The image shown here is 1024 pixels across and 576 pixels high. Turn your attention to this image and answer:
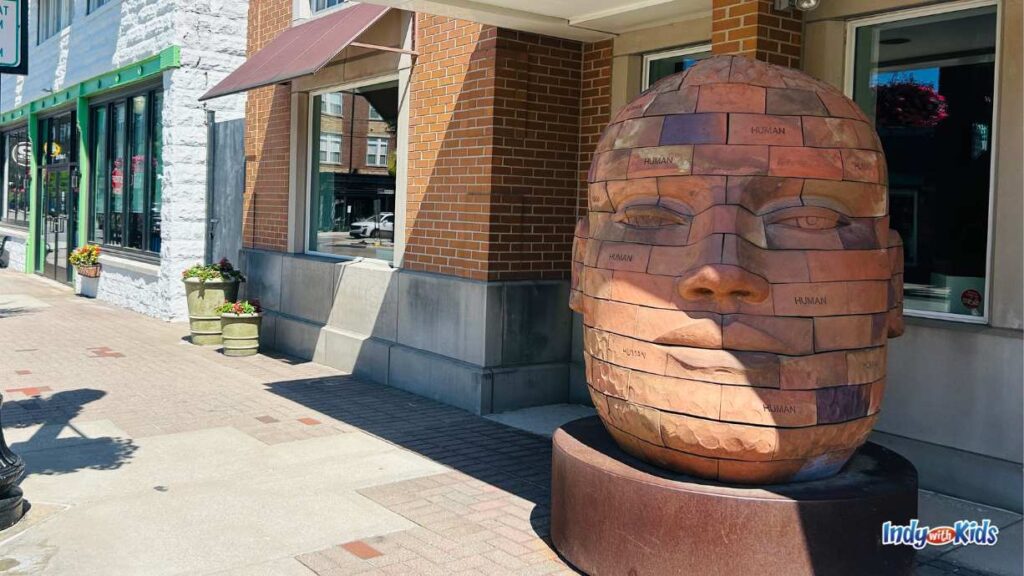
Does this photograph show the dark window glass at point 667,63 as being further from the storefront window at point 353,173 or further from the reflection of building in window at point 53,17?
the reflection of building in window at point 53,17

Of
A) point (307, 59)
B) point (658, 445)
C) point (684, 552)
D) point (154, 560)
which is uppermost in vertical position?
point (307, 59)

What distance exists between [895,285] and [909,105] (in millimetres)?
2496

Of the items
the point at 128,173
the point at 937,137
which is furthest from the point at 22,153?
the point at 937,137

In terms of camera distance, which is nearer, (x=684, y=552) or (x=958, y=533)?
(x=684, y=552)

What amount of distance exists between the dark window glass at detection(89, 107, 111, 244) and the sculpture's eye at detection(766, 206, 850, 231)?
1645 cm

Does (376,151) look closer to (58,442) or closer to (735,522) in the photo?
(58,442)

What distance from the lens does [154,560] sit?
476cm

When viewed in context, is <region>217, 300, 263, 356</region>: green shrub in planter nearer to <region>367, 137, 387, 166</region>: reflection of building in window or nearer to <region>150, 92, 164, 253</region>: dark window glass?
<region>367, 137, 387, 166</region>: reflection of building in window

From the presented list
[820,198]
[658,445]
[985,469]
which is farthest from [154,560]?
[985,469]

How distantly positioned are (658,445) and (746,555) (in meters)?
0.61

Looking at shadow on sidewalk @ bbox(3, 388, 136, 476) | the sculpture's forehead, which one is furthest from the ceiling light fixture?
shadow on sidewalk @ bbox(3, 388, 136, 476)

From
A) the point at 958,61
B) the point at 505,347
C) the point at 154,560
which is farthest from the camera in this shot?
the point at 505,347

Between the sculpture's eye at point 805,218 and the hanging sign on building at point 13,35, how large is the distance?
16.5ft

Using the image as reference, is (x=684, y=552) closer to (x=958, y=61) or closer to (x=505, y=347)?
(x=958, y=61)
